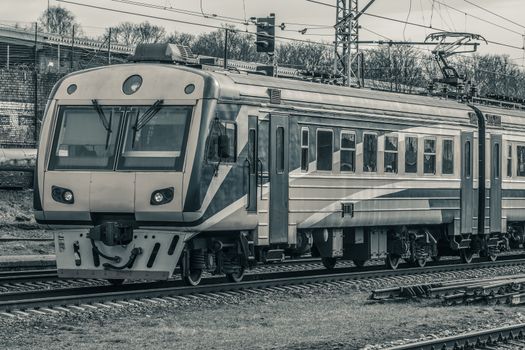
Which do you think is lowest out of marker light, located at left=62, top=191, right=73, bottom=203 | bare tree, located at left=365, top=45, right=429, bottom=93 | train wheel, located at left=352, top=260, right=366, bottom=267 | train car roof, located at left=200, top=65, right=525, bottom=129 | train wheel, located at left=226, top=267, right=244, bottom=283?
train wheel, located at left=352, top=260, right=366, bottom=267

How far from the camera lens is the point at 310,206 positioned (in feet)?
69.4

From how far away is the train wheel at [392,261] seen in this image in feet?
81.7

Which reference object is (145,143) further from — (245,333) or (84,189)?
(245,333)

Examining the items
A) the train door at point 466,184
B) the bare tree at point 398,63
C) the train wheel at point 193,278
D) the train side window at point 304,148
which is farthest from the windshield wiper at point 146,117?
the bare tree at point 398,63

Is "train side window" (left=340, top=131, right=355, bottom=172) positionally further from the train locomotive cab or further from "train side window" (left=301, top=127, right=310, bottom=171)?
the train locomotive cab

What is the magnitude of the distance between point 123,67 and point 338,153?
15.8ft

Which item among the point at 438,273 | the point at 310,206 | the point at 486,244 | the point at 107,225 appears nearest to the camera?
the point at 107,225

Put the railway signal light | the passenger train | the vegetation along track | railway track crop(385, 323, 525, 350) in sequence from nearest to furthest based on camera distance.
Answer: railway track crop(385, 323, 525, 350)
the vegetation along track
the passenger train
the railway signal light

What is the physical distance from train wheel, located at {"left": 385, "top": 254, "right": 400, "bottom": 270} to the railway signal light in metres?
11.8

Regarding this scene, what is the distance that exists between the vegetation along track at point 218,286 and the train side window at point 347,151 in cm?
196

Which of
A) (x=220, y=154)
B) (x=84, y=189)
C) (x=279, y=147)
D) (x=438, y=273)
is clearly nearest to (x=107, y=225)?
(x=84, y=189)

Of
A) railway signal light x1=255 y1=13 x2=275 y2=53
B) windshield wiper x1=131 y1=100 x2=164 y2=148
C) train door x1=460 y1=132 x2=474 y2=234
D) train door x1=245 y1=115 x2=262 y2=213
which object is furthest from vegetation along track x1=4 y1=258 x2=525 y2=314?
railway signal light x1=255 y1=13 x2=275 y2=53

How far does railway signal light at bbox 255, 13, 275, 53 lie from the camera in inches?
1412

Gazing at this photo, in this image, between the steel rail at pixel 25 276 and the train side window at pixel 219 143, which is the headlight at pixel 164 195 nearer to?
the train side window at pixel 219 143
